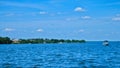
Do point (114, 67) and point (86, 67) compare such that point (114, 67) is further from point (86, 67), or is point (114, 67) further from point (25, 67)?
point (25, 67)

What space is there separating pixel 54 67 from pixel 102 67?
8.58 meters

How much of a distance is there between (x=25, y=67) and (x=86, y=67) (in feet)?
35.1

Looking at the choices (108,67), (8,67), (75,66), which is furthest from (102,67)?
(8,67)

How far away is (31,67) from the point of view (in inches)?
2096

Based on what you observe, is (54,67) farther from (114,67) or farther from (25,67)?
(114,67)

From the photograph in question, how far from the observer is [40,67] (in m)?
53.4

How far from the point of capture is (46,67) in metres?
53.4

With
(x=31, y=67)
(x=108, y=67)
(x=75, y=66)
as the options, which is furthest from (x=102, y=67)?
(x=31, y=67)

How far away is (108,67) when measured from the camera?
54.6 metres

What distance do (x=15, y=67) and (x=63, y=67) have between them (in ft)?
27.6

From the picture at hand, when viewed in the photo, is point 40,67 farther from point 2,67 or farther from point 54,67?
point 2,67

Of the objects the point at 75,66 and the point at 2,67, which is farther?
the point at 75,66

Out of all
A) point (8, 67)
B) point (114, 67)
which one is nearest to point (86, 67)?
point (114, 67)

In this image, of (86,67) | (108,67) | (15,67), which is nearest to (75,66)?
(86,67)
